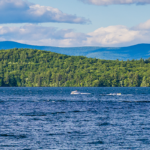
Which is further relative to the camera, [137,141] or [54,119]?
[54,119]

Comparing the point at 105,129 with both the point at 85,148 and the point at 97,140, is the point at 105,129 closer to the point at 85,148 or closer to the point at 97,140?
the point at 97,140

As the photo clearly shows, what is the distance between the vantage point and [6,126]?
199 feet

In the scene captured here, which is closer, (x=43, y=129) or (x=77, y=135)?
(x=77, y=135)

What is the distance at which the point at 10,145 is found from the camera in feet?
149

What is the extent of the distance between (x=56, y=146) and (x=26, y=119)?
26.0 metres

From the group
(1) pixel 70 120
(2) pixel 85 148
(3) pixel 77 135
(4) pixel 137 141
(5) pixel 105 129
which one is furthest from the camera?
(1) pixel 70 120

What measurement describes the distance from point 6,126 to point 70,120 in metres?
13.2

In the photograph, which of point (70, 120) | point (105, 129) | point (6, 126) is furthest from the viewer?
point (70, 120)

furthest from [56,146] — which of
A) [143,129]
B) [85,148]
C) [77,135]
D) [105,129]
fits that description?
[143,129]

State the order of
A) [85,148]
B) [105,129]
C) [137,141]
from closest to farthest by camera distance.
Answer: [85,148], [137,141], [105,129]

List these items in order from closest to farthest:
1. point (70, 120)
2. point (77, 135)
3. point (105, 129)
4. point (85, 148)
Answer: point (85, 148) → point (77, 135) → point (105, 129) → point (70, 120)

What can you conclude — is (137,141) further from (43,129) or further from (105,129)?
(43,129)

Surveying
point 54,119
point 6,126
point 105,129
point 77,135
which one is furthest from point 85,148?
point 54,119

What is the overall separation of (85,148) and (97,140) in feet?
16.8
